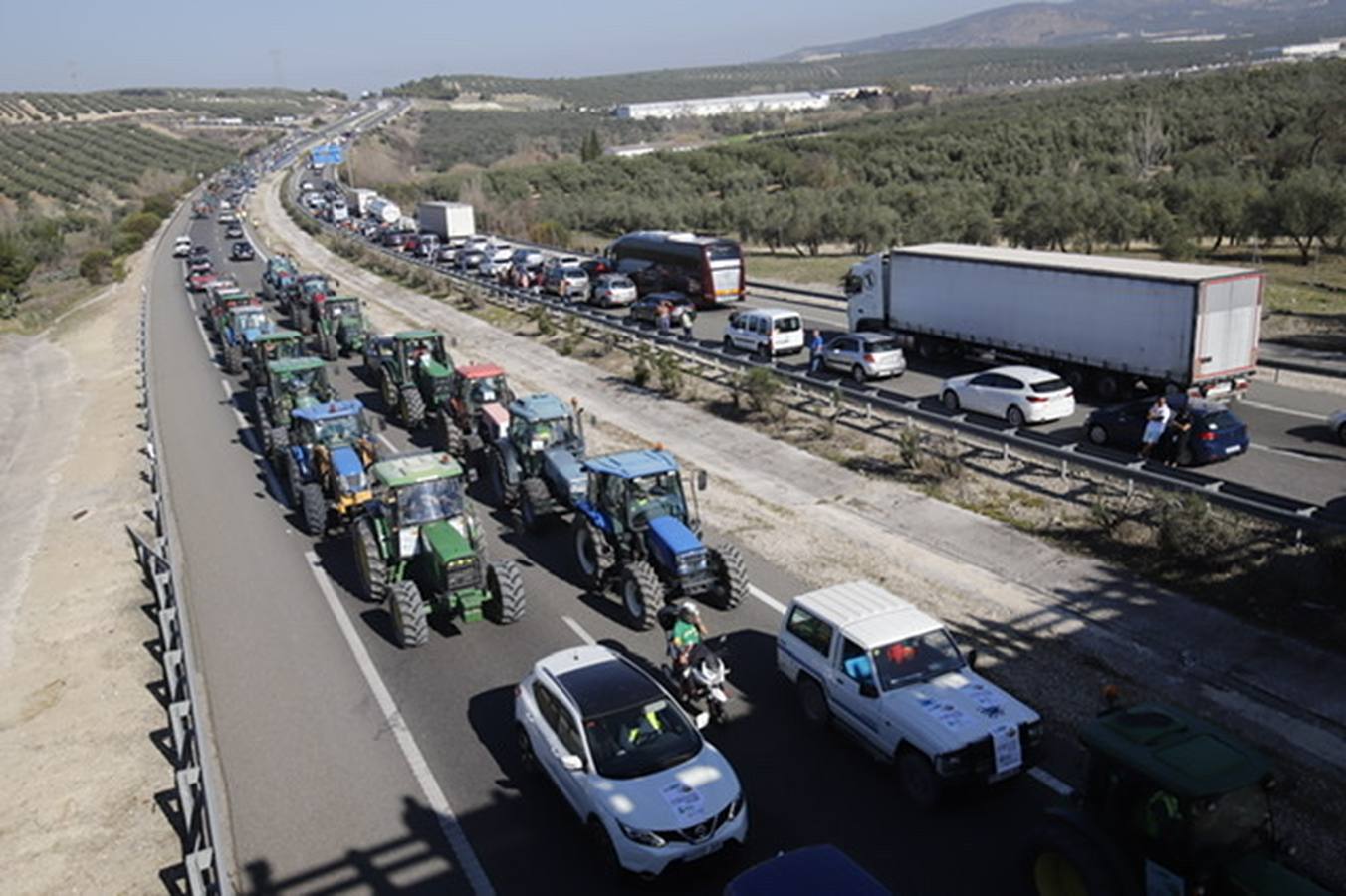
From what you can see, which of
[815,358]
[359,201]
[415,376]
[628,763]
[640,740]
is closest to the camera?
[628,763]

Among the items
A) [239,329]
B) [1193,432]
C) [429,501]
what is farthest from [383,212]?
[1193,432]

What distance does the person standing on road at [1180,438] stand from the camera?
66.8ft

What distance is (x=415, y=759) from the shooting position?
1206 centimetres

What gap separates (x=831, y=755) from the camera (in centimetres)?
1174

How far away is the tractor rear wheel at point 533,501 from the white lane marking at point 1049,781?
402 inches

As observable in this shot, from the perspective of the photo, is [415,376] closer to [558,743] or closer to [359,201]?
[558,743]

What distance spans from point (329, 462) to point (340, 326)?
58.1 ft

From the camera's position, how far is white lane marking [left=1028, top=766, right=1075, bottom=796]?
35.4 feet

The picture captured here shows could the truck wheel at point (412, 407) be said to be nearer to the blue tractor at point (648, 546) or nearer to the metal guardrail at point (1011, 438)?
the metal guardrail at point (1011, 438)

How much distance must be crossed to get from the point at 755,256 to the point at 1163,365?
37.0 m

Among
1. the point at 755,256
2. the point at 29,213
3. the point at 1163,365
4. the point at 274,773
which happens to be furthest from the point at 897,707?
the point at 29,213

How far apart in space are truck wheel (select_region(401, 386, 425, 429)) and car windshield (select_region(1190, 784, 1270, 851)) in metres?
21.5

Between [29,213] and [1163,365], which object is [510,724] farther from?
[29,213]

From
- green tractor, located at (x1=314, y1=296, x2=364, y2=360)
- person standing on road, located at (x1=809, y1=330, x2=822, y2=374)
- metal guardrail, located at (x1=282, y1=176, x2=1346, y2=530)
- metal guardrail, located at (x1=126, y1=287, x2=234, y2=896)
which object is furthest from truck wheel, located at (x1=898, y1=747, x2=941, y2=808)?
green tractor, located at (x1=314, y1=296, x2=364, y2=360)
